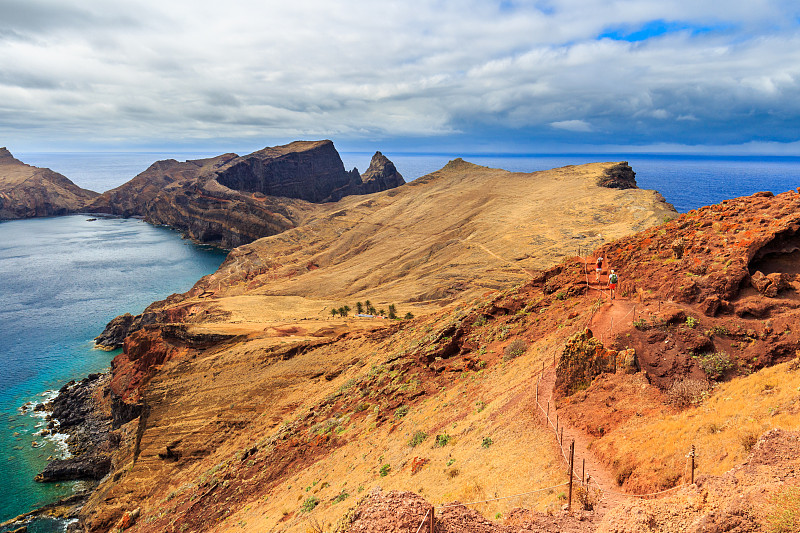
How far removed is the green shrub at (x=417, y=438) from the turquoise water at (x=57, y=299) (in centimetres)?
3483

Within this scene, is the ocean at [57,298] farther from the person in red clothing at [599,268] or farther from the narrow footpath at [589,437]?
the person in red clothing at [599,268]

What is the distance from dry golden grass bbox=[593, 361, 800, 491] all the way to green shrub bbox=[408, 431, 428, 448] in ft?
22.9

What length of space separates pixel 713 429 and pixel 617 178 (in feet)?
270

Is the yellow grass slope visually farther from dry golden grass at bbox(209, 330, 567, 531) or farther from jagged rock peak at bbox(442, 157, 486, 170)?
dry golden grass at bbox(209, 330, 567, 531)

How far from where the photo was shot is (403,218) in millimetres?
99688

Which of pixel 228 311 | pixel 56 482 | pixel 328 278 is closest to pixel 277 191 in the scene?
pixel 328 278

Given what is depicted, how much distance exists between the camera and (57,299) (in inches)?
3319

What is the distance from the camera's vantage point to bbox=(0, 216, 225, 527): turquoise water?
41312mm

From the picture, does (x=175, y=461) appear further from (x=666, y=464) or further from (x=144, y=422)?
(x=666, y=464)

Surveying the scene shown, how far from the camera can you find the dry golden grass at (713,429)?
10.3 m

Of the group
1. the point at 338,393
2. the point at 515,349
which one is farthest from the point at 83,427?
the point at 515,349

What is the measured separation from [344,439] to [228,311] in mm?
39839

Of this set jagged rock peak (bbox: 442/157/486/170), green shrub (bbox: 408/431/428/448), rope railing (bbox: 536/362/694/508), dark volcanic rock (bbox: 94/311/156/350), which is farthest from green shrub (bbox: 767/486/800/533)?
jagged rock peak (bbox: 442/157/486/170)

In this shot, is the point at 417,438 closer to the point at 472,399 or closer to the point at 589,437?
the point at 472,399
